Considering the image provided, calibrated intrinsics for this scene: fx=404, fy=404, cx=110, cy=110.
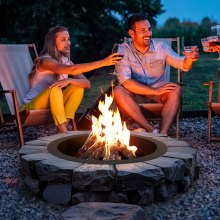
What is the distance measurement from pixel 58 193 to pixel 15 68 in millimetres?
2279

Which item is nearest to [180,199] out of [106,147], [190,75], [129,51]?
[106,147]

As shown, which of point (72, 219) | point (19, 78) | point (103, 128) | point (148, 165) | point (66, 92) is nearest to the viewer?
point (72, 219)

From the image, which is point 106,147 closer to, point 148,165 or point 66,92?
point 148,165

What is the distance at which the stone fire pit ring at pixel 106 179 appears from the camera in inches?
98.4

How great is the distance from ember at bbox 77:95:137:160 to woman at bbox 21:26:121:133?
63 cm

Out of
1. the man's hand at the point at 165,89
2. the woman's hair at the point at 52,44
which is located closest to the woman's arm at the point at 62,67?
the woman's hair at the point at 52,44

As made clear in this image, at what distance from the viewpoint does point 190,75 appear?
9.84 m

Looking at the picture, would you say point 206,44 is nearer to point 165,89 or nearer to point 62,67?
point 165,89

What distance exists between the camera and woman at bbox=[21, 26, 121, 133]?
147 inches

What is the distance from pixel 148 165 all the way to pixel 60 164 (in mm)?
566

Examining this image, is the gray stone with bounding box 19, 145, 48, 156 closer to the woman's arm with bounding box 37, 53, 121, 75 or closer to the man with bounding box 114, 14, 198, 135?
the woman's arm with bounding box 37, 53, 121, 75

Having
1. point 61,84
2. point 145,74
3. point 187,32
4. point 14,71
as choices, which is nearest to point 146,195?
point 61,84

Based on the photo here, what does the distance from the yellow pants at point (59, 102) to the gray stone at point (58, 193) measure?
3.81 feet

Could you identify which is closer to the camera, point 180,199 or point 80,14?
point 180,199
